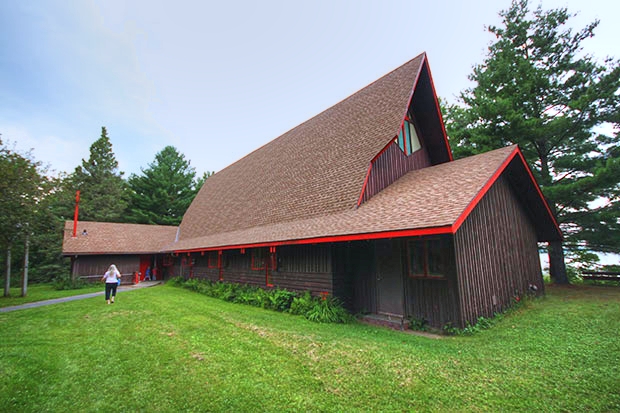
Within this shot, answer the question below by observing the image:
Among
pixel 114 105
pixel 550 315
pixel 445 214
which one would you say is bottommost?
pixel 550 315

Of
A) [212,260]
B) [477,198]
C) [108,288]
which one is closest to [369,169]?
[477,198]

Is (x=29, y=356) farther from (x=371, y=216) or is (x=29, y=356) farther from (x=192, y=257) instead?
(x=192, y=257)

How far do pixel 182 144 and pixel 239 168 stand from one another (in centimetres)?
2136

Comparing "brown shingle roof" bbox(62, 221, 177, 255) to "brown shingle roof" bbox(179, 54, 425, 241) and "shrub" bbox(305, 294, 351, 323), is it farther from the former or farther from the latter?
"shrub" bbox(305, 294, 351, 323)

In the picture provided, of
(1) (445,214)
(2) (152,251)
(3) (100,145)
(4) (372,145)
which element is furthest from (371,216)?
(3) (100,145)

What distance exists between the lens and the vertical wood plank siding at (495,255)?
680cm

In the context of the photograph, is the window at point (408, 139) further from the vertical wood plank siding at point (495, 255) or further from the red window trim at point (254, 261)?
the red window trim at point (254, 261)

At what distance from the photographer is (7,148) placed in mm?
12516

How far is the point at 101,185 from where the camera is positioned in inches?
1344

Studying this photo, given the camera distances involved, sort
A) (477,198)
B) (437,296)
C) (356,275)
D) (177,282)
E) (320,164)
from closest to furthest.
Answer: (477,198), (437,296), (356,275), (320,164), (177,282)

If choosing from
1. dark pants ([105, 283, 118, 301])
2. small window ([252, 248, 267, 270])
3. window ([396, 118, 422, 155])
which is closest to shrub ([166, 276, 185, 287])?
dark pants ([105, 283, 118, 301])

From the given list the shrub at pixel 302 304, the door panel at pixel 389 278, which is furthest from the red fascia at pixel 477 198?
the shrub at pixel 302 304

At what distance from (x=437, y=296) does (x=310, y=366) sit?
400 cm

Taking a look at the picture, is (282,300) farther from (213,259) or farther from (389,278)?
(213,259)
